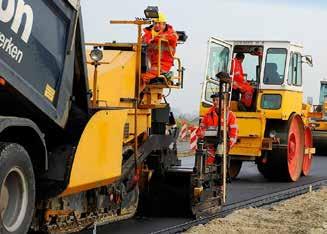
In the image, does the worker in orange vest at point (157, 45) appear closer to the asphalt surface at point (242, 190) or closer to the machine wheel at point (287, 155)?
the asphalt surface at point (242, 190)

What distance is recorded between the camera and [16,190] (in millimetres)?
5184

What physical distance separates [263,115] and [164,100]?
483cm

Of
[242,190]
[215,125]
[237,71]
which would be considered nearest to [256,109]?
[237,71]

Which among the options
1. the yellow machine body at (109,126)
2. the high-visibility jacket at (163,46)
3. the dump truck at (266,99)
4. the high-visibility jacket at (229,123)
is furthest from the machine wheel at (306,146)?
the yellow machine body at (109,126)

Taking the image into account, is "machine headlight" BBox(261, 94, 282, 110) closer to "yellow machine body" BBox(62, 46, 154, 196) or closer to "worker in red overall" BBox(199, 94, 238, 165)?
"worker in red overall" BBox(199, 94, 238, 165)

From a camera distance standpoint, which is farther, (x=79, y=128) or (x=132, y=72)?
(x=132, y=72)

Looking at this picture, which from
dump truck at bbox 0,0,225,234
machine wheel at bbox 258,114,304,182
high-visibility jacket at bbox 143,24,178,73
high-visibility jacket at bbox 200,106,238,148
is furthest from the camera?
machine wheel at bbox 258,114,304,182

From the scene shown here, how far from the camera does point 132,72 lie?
7684 millimetres

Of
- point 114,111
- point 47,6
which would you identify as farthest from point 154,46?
point 47,6

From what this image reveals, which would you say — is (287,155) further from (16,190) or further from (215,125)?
(16,190)

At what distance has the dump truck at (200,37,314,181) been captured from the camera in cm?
1284

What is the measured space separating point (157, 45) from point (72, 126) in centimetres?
213

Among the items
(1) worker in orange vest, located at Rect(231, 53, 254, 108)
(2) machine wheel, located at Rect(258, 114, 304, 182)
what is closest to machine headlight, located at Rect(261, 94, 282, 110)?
(1) worker in orange vest, located at Rect(231, 53, 254, 108)

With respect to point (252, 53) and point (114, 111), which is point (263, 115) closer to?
point (252, 53)
